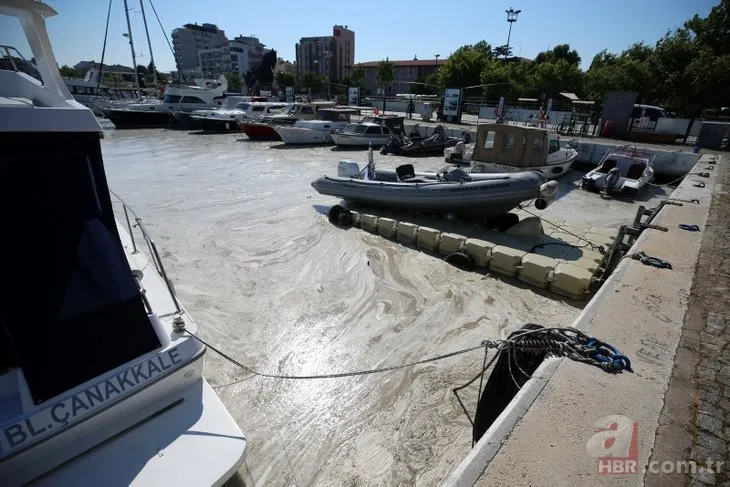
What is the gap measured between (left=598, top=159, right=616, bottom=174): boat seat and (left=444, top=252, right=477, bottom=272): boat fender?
1092 centimetres

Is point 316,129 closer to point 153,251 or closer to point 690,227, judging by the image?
point 690,227

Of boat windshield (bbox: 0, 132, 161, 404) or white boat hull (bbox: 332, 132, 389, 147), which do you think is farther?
white boat hull (bbox: 332, 132, 389, 147)

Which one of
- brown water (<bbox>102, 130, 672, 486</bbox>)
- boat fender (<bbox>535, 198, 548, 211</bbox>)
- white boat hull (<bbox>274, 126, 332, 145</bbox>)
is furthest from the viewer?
white boat hull (<bbox>274, 126, 332, 145</bbox>)

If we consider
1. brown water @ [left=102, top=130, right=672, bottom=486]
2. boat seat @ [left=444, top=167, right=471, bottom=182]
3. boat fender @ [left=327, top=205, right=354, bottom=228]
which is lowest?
brown water @ [left=102, top=130, right=672, bottom=486]

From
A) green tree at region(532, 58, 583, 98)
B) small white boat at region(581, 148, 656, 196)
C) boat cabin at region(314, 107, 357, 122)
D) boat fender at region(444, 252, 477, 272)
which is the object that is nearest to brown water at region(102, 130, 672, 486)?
boat fender at region(444, 252, 477, 272)

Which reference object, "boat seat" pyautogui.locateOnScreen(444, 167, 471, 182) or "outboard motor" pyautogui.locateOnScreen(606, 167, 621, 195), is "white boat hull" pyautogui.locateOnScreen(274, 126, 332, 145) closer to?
"boat seat" pyautogui.locateOnScreen(444, 167, 471, 182)

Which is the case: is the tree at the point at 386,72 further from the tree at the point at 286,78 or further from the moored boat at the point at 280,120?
the moored boat at the point at 280,120

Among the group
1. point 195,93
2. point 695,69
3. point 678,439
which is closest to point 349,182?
point 678,439

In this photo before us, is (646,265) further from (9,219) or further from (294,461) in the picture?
(9,219)

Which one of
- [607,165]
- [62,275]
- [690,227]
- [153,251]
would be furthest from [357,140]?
[62,275]

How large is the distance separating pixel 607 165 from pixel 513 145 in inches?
226

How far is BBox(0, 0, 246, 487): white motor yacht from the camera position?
7.96 ft

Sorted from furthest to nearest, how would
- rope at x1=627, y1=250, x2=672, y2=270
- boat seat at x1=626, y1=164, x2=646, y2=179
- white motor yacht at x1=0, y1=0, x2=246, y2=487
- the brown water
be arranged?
boat seat at x1=626, y1=164, x2=646, y2=179
rope at x1=627, y1=250, x2=672, y2=270
the brown water
white motor yacht at x1=0, y1=0, x2=246, y2=487

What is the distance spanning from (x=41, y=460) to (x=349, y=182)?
919 cm
